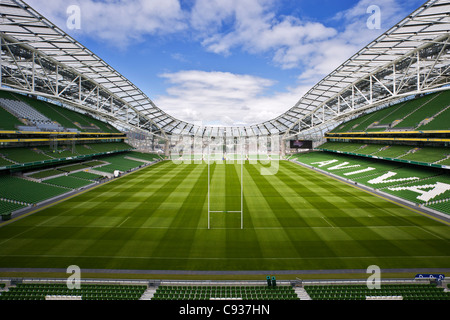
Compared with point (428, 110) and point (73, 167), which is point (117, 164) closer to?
point (73, 167)

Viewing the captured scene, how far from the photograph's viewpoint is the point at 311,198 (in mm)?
25359

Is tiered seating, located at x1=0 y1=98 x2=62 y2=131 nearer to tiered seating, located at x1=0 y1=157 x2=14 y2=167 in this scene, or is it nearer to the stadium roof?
the stadium roof

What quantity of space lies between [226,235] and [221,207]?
242 inches

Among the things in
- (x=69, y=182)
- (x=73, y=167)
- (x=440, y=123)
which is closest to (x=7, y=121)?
(x=73, y=167)

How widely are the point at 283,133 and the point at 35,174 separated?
202 feet

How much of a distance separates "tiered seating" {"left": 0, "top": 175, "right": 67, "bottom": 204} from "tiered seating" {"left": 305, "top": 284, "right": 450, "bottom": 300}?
25.9 metres

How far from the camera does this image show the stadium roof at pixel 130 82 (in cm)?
2141

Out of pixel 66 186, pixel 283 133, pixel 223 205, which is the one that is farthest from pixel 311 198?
pixel 283 133

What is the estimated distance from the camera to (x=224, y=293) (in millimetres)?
10156

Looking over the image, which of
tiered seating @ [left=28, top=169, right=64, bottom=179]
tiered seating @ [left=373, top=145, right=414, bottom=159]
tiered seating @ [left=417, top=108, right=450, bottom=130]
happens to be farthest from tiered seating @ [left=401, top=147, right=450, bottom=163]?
tiered seating @ [left=28, top=169, right=64, bottom=179]

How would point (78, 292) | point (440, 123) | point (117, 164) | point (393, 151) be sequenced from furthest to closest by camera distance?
point (117, 164)
point (393, 151)
point (440, 123)
point (78, 292)

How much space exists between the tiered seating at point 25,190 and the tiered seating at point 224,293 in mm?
20306

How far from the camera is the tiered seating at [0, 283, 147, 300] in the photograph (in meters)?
9.45

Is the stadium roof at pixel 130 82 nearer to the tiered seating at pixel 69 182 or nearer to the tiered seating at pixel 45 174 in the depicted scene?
the tiered seating at pixel 45 174
